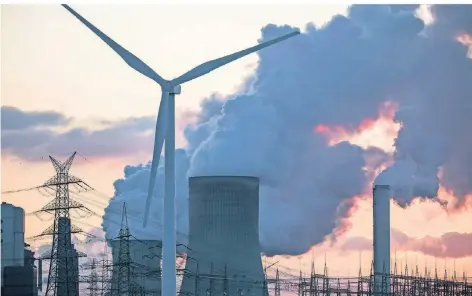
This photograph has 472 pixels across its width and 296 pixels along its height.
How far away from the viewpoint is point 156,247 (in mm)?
56906

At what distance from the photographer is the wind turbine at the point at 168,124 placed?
26.5 metres

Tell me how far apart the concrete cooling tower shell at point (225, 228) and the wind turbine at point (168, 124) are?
65.6 feet

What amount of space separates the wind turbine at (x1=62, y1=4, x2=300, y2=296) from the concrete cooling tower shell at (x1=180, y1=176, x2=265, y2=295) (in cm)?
1999

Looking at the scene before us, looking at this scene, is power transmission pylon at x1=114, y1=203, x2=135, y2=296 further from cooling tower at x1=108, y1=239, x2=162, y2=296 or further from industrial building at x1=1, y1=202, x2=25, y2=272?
industrial building at x1=1, y1=202, x2=25, y2=272

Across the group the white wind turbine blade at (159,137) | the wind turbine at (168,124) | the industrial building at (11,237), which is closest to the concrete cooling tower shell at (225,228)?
the wind turbine at (168,124)

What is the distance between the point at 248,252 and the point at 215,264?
191cm

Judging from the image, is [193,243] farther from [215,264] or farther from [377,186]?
[377,186]

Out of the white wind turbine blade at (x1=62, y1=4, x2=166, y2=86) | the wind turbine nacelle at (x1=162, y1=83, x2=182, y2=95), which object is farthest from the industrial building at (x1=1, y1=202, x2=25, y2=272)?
the wind turbine nacelle at (x1=162, y1=83, x2=182, y2=95)

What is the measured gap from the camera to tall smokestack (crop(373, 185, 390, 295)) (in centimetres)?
4853

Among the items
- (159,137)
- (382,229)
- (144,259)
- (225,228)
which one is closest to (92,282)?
(144,259)

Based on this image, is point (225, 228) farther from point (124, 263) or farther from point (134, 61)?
point (134, 61)

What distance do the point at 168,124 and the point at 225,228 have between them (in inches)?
900

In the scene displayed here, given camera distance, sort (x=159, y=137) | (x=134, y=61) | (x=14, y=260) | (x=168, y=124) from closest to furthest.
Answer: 1. (x=14, y=260)
2. (x=134, y=61)
3. (x=168, y=124)
4. (x=159, y=137)

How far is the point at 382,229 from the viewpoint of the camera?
48.5m
